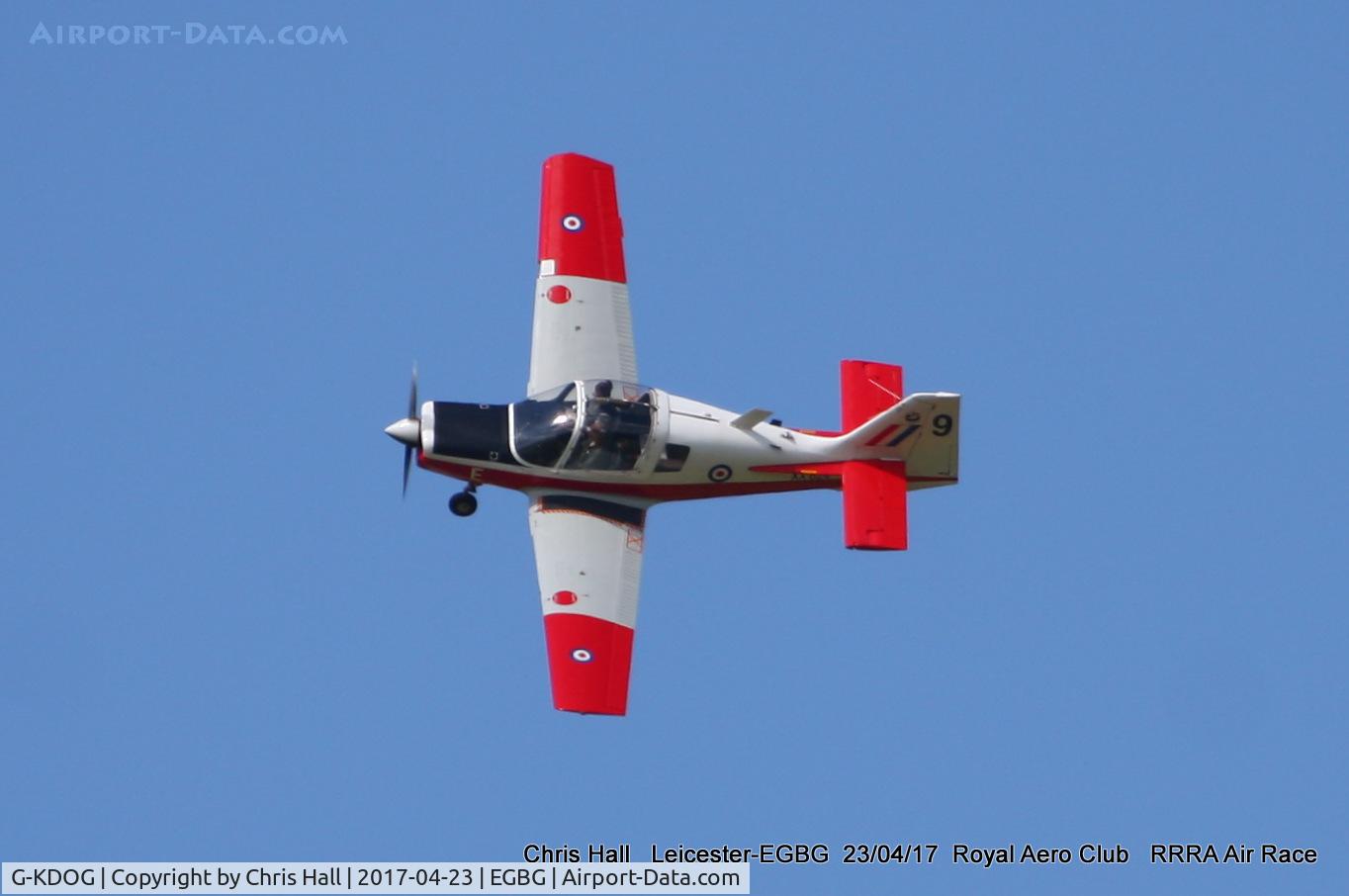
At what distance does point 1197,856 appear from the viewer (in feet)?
119

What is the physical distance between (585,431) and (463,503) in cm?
202

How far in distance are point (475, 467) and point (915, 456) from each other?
6.25 metres

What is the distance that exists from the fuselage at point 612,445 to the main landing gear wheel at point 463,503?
235 millimetres

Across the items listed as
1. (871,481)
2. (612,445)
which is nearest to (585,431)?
(612,445)

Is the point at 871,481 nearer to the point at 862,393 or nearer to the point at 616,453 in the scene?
the point at 862,393

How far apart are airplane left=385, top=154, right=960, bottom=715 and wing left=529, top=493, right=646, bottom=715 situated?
2 cm

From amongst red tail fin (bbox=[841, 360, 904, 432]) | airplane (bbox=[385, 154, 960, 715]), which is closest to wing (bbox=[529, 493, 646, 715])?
airplane (bbox=[385, 154, 960, 715])

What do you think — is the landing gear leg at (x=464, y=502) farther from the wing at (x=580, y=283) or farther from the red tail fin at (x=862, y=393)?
the red tail fin at (x=862, y=393)

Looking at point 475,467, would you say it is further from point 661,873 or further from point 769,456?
point 661,873

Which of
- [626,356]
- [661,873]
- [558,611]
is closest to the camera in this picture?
[661,873]

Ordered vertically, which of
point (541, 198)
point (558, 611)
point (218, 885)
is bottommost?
point (218, 885)

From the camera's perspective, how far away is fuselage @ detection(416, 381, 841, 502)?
39219mm

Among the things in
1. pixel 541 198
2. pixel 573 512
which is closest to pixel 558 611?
pixel 573 512

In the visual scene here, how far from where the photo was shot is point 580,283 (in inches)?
1620
